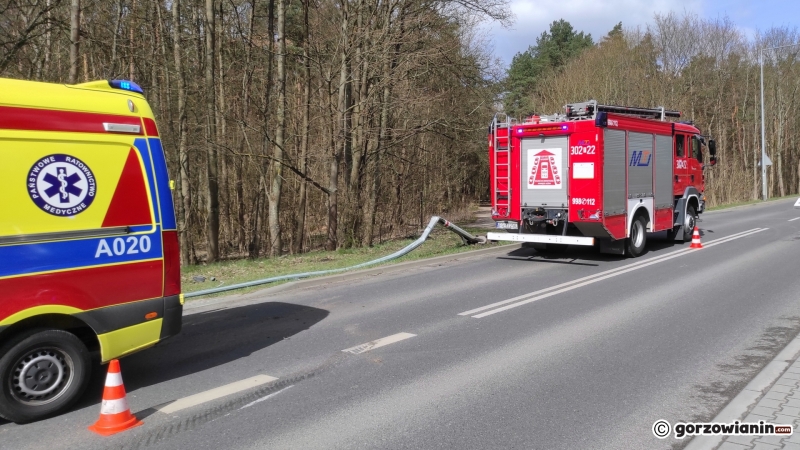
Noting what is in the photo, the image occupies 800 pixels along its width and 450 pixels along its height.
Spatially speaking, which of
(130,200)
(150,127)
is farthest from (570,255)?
(130,200)

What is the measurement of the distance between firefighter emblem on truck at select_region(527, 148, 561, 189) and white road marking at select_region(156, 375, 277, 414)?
8864 mm

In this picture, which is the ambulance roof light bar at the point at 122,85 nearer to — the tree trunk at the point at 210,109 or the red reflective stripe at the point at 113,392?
the red reflective stripe at the point at 113,392

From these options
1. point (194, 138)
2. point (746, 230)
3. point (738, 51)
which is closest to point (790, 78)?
point (738, 51)

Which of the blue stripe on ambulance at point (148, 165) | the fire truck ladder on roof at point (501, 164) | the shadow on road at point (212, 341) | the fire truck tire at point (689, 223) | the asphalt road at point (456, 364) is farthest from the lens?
the fire truck tire at point (689, 223)

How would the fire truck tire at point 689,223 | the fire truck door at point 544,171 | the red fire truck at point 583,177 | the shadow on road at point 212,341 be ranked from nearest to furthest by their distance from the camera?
the shadow on road at point 212,341 < the red fire truck at point 583,177 < the fire truck door at point 544,171 < the fire truck tire at point 689,223

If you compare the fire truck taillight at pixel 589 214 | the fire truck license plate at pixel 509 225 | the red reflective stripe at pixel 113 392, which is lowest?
the red reflective stripe at pixel 113 392

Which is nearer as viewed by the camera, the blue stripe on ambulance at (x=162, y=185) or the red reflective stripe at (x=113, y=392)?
the red reflective stripe at (x=113, y=392)

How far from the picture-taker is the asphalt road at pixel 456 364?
4.36 meters

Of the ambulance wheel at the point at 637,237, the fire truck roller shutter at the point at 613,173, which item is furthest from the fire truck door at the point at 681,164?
the fire truck roller shutter at the point at 613,173

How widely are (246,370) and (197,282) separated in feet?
22.5

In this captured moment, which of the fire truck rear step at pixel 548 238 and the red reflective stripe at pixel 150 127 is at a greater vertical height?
the red reflective stripe at pixel 150 127

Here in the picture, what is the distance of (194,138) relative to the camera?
1830cm
